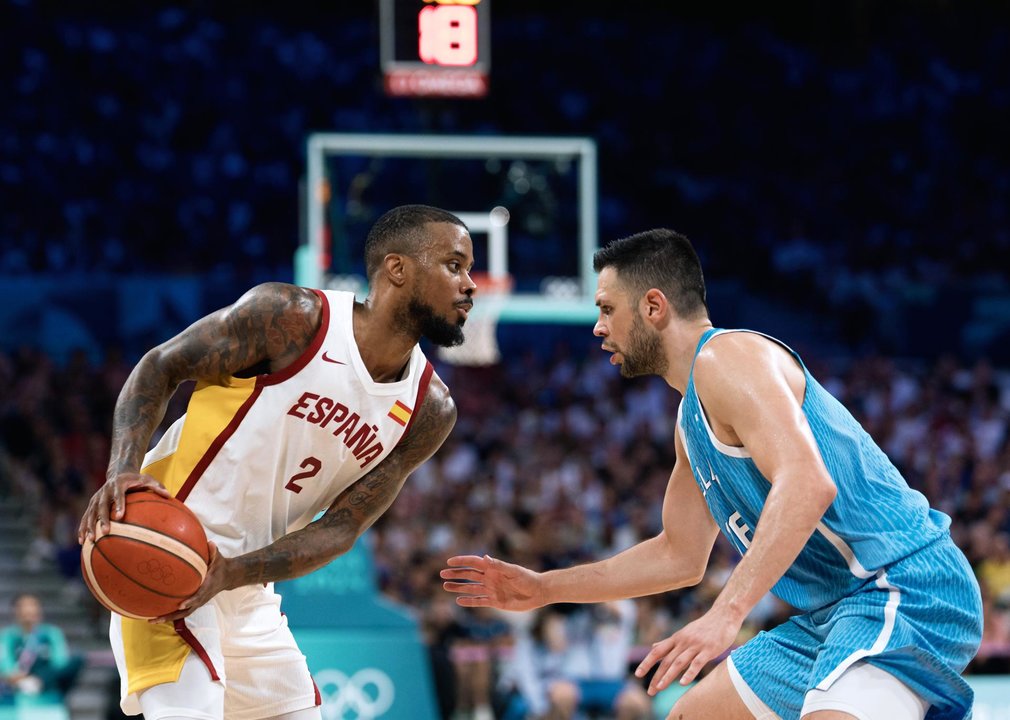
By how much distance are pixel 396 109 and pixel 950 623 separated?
48.6ft

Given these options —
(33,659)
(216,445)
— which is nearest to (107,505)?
(216,445)

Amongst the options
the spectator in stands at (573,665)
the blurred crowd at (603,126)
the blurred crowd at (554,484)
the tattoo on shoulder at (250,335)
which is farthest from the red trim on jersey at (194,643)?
the blurred crowd at (603,126)

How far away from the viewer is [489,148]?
959 cm

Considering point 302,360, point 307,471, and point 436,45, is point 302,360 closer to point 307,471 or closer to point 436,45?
point 307,471

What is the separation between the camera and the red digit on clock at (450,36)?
29.7 feet

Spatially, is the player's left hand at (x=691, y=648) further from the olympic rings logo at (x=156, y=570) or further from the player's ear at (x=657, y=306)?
the olympic rings logo at (x=156, y=570)

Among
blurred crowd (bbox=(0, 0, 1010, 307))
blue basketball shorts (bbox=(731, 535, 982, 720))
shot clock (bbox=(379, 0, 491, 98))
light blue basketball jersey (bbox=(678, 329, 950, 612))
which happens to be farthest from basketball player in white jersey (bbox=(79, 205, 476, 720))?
blurred crowd (bbox=(0, 0, 1010, 307))

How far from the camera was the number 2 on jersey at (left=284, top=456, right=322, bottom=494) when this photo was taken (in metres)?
4.05

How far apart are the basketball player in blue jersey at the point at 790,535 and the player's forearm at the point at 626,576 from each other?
261mm

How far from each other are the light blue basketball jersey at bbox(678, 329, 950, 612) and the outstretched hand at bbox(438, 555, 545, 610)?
0.75 metres

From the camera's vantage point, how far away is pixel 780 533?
3.16 meters

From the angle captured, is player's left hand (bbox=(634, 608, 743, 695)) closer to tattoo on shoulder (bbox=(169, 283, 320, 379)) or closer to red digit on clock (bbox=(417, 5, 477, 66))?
tattoo on shoulder (bbox=(169, 283, 320, 379))

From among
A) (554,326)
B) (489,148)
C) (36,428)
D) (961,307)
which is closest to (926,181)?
(961,307)

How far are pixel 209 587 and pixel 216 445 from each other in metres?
0.49
